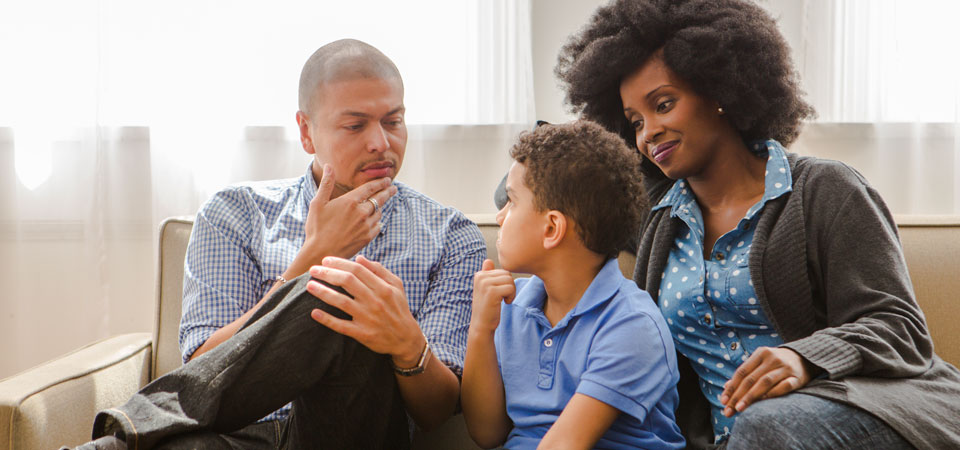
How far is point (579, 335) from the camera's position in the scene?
1311 mm

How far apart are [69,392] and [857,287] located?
1.40m

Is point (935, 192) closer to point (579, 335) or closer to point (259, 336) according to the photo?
point (579, 335)

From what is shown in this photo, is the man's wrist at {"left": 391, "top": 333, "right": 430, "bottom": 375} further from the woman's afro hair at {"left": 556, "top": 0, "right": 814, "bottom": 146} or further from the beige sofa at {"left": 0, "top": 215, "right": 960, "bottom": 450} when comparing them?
the woman's afro hair at {"left": 556, "top": 0, "right": 814, "bottom": 146}

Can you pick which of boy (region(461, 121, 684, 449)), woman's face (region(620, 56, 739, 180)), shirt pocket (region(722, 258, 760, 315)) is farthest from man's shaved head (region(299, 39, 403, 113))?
shirt pocket (region(722, 258, 760, 315))

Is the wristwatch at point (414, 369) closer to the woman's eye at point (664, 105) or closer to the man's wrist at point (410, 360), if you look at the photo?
the man's wrist at point (410, 360)

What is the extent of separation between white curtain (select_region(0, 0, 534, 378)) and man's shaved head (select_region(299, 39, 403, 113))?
0.65 metres

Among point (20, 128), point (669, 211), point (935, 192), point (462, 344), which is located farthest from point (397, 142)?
point (935, 192)

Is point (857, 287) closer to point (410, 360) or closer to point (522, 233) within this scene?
point (522, 233)

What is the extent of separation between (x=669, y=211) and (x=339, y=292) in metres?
0.71

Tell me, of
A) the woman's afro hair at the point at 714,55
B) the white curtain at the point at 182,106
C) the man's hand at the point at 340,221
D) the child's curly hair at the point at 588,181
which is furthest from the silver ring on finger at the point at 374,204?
the white curtain at the point at 182,106

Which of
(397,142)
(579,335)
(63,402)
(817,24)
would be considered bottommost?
(63,402)

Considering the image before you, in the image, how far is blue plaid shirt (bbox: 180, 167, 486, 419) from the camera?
4.92 feet

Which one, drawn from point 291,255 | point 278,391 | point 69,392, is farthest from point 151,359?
point 278,391

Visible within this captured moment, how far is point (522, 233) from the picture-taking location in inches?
53.6
